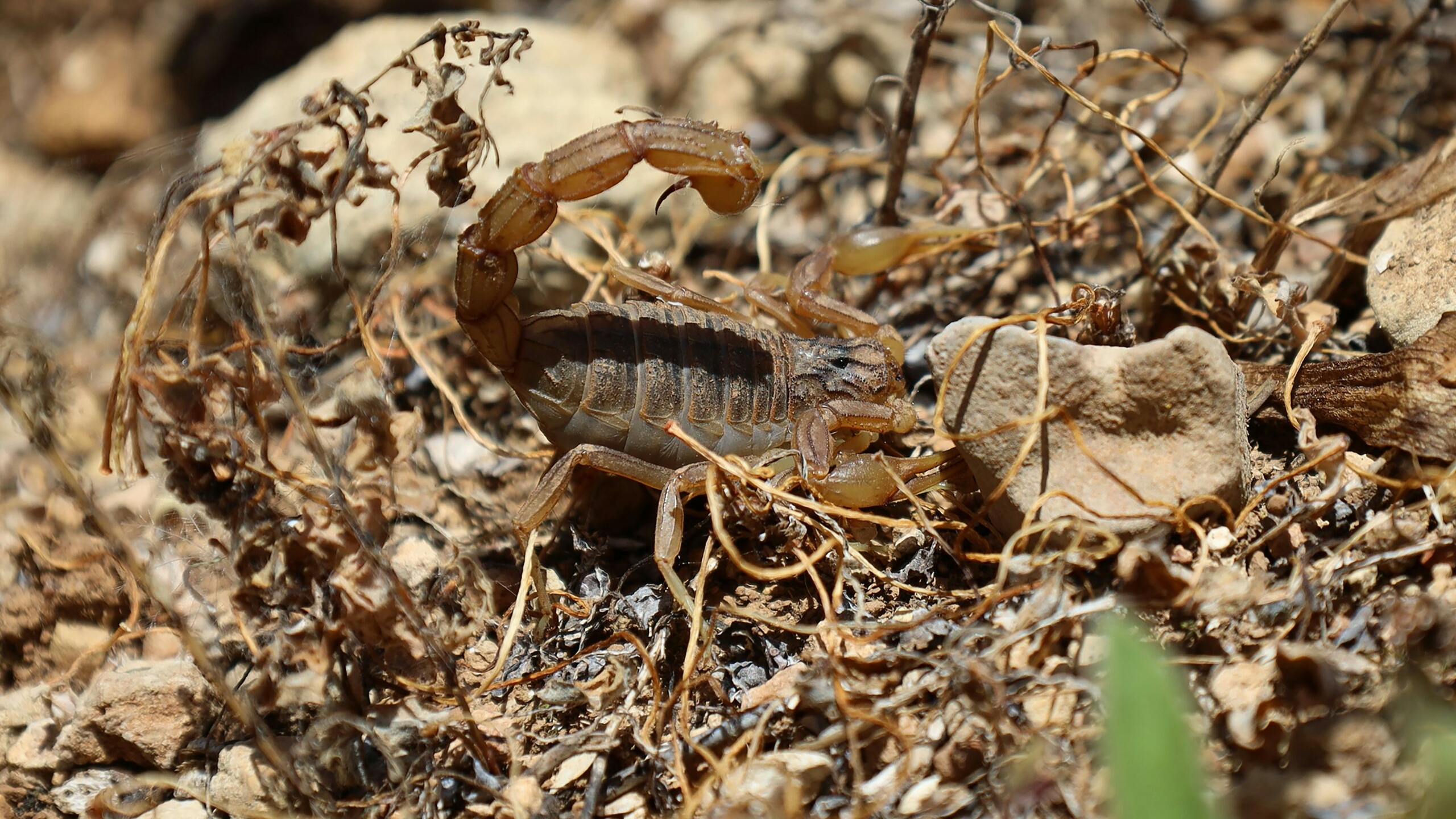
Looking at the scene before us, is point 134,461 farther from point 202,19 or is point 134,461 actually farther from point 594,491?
point 202,19

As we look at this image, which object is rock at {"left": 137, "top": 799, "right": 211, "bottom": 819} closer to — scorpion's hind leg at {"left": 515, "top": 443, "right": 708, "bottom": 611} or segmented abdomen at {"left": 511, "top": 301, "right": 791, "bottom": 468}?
scorpion's hind leg at {"left": 515, "top": 443, "right": 708, "bottom": 611}

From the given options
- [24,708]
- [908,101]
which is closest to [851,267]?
[908,101]

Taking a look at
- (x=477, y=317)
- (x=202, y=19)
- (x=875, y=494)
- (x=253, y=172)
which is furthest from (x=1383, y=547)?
(x=202, y=19)

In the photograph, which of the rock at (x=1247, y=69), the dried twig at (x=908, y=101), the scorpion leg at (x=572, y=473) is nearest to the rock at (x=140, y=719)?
the scorpion leg at (x=572, y=473)

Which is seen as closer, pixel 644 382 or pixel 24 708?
pixel 24 708

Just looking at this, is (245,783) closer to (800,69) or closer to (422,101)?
(422,101)

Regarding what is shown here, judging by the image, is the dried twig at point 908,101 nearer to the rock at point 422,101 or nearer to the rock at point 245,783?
the rock at point 422,101
